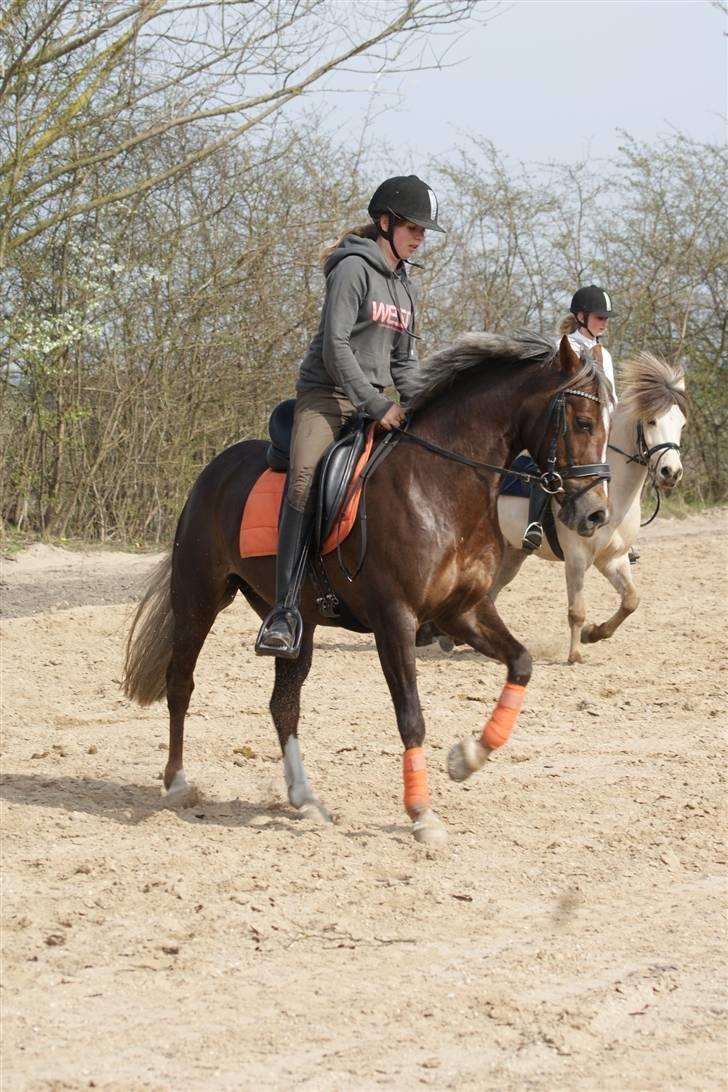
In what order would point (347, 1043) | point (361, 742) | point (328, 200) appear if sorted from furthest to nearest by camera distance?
point (328, 200)
point (361, 742)
point (347, 1043)

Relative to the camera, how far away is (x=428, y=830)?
19.3 feet

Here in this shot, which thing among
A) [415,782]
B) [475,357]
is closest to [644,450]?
[475,357]

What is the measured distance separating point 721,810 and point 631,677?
10.5ft

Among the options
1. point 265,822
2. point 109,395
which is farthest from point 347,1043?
point 109,395

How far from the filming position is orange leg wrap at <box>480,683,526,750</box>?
19.6 ft

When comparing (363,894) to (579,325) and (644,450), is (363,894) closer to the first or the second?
(644,450)

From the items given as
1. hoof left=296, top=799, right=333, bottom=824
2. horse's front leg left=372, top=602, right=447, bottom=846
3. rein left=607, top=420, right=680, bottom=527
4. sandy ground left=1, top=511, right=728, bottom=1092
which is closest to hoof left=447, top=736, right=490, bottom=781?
horse's front leg left=372, top=602, right=447, bottom=846

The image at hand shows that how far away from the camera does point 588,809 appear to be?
6504mm

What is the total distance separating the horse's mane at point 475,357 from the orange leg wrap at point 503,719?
4.49 ft

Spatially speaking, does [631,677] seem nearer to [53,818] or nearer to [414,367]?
[414,367]

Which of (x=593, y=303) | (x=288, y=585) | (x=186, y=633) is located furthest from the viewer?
(x=593, y=303)

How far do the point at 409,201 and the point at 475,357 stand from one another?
0.75m

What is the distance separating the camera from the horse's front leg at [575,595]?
10.1 m

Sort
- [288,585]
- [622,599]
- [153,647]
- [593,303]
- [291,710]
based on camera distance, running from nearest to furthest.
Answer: [288,585] < [291,710] < [153,647] < [593,303] < [622,599]
